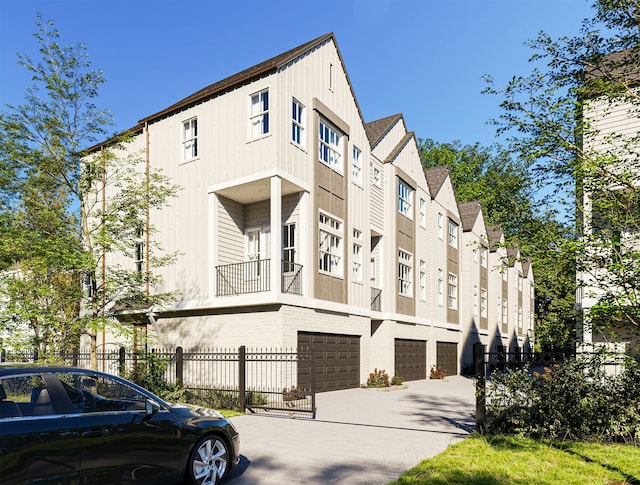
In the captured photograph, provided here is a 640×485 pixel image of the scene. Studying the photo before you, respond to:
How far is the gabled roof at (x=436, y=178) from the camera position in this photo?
1179 inches

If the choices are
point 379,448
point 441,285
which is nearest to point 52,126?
point 379,448

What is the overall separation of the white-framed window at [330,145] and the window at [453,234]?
49.0 ft

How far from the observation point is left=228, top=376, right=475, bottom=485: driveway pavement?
23.5 ft

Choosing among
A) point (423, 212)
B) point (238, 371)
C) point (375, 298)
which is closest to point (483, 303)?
point (423, 212)

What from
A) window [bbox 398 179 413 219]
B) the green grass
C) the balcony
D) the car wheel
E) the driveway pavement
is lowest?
the driveway pavement

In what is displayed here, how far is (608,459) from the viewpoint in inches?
297

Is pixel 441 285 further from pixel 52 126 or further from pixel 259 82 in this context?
pixel 52 126

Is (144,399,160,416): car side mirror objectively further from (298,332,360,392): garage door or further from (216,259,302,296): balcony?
(298,332,360,392): garage door

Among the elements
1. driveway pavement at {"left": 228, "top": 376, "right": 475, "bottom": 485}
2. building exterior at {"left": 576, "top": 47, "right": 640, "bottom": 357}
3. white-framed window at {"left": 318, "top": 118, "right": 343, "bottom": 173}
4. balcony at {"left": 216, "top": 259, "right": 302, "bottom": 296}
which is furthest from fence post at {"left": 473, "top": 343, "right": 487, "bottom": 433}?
white-framed window at {"left": 318, "top": 118, "right": 343, "bottom": 173}

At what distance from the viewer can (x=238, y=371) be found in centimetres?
1490

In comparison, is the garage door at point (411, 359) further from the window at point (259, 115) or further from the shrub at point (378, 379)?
the window at point (259, 115)

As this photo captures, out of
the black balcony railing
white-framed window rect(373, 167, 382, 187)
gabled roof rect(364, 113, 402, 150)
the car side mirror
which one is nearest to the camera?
the car side mirror

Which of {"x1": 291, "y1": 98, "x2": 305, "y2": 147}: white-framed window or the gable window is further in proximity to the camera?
the gable window

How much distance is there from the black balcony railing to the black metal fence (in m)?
6.33
